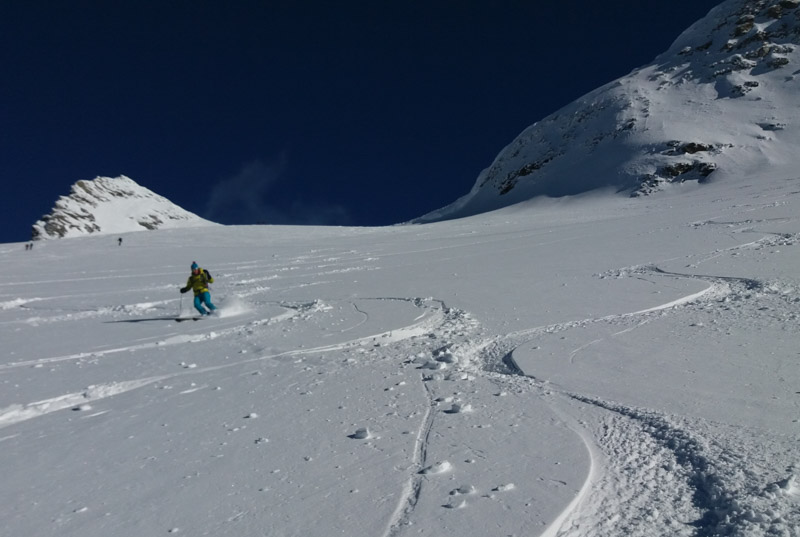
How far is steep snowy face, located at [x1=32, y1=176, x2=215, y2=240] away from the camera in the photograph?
127m

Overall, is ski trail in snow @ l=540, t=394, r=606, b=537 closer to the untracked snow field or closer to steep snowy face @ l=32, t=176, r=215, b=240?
the untracked snow field

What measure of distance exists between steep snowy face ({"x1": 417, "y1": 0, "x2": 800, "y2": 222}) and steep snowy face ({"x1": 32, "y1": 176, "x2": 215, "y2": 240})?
262 ft

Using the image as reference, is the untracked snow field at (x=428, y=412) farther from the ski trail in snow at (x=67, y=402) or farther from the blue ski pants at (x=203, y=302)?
the blue ski pants at (x=203, y=302)

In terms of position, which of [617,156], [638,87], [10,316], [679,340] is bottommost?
[679,340]

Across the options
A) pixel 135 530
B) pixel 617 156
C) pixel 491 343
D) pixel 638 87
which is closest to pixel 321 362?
pixel 491 343

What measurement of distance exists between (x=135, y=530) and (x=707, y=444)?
3774 millimetres

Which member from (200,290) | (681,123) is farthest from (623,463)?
(681,123)

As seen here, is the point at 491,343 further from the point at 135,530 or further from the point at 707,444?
the point at 135,530

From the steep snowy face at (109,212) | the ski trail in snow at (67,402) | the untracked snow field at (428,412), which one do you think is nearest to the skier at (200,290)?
the untracked snow field at (428,412)

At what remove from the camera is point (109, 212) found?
470 ft

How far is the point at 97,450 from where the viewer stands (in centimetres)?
430

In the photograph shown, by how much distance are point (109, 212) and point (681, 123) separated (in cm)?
13636

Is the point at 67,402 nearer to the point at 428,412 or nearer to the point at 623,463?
the point at 428,412

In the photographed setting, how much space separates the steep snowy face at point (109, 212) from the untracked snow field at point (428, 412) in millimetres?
125061
